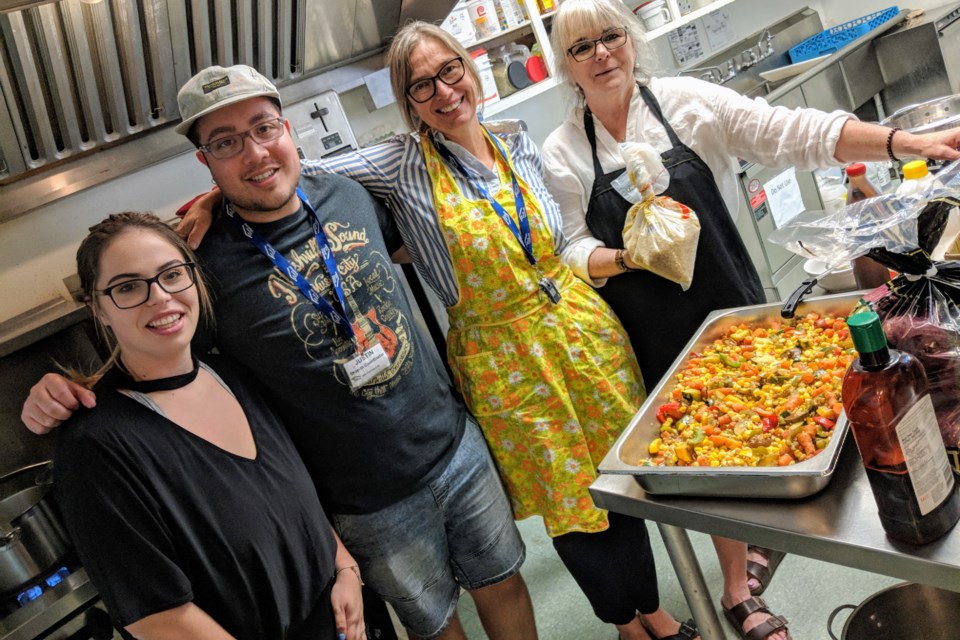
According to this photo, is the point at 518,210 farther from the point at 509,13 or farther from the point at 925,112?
the point at 509,13

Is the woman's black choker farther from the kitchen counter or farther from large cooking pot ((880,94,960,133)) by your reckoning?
large cooking pot ((880,94,960,133))

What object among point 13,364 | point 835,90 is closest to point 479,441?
point 13,364

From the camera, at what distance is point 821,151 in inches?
68.6

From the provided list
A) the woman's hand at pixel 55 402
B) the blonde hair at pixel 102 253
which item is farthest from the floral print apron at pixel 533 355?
the woman's hand at pixel 55 402

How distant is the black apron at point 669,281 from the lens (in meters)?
1.91

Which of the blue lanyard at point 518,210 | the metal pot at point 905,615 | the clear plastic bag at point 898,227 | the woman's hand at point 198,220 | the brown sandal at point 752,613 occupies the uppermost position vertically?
the woman's hand at point 198,220

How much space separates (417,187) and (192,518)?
37.1 inches

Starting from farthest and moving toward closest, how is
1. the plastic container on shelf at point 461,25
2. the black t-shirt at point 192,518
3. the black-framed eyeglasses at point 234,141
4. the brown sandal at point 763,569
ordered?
the plastic container on shelf at point 461,25
the brown sandal at point 763,569
the black-framed eyeglasses at point 234,141
the black t-shirt at point 192,518

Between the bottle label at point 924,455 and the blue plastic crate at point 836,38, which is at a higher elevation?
the blue plastic crate at point 836,38

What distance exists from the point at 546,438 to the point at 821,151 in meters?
0.96

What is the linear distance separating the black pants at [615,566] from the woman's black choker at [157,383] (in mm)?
1062

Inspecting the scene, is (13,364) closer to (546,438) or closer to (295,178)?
(295,178)

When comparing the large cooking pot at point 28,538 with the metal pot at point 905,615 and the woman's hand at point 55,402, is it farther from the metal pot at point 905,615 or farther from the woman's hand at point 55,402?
the metal pot at point 905,615

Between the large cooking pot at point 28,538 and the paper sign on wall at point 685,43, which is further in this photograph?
the paper sign on wall at point 685,43
